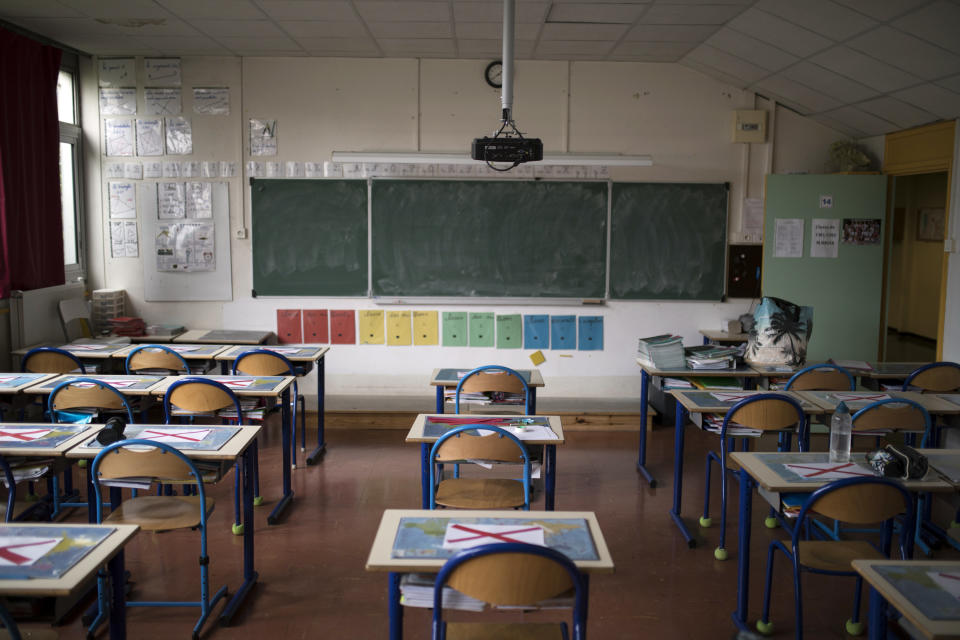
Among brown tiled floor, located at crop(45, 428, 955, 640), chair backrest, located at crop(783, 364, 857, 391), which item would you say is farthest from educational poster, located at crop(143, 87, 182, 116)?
chair backrest, located at crop(783, 364, 857, 391)

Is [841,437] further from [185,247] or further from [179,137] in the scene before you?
[179,137]

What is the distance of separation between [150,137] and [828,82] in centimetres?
540

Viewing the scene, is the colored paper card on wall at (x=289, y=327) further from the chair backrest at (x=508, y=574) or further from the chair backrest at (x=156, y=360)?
the chair backrest at (x=508, y=574)

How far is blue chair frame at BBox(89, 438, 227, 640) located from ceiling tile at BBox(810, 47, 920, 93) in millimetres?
4459

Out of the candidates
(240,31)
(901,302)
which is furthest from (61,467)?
(901,302)

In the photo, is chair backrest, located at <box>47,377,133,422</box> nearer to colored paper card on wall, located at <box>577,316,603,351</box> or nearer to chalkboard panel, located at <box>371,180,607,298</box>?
chalkboard panel, located at <box>371,180,607,298</box>

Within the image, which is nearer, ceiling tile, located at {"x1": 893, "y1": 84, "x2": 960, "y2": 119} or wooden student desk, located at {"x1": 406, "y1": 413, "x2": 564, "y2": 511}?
wooden student desk, located at {"x1": 406, "y1": 413, "x2": 564, "y2": 511}

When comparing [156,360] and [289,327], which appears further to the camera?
[289,327]

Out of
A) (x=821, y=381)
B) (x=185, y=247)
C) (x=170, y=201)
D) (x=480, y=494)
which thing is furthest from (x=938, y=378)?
(x=170, y=201)

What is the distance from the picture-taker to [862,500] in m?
2.53

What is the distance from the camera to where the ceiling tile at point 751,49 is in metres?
5.12

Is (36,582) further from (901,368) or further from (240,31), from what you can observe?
(901,368)

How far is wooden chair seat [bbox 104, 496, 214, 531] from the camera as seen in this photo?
2.98 metres

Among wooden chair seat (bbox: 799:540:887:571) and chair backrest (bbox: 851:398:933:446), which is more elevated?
chair backrest (bbox: 851:398:933:446)
